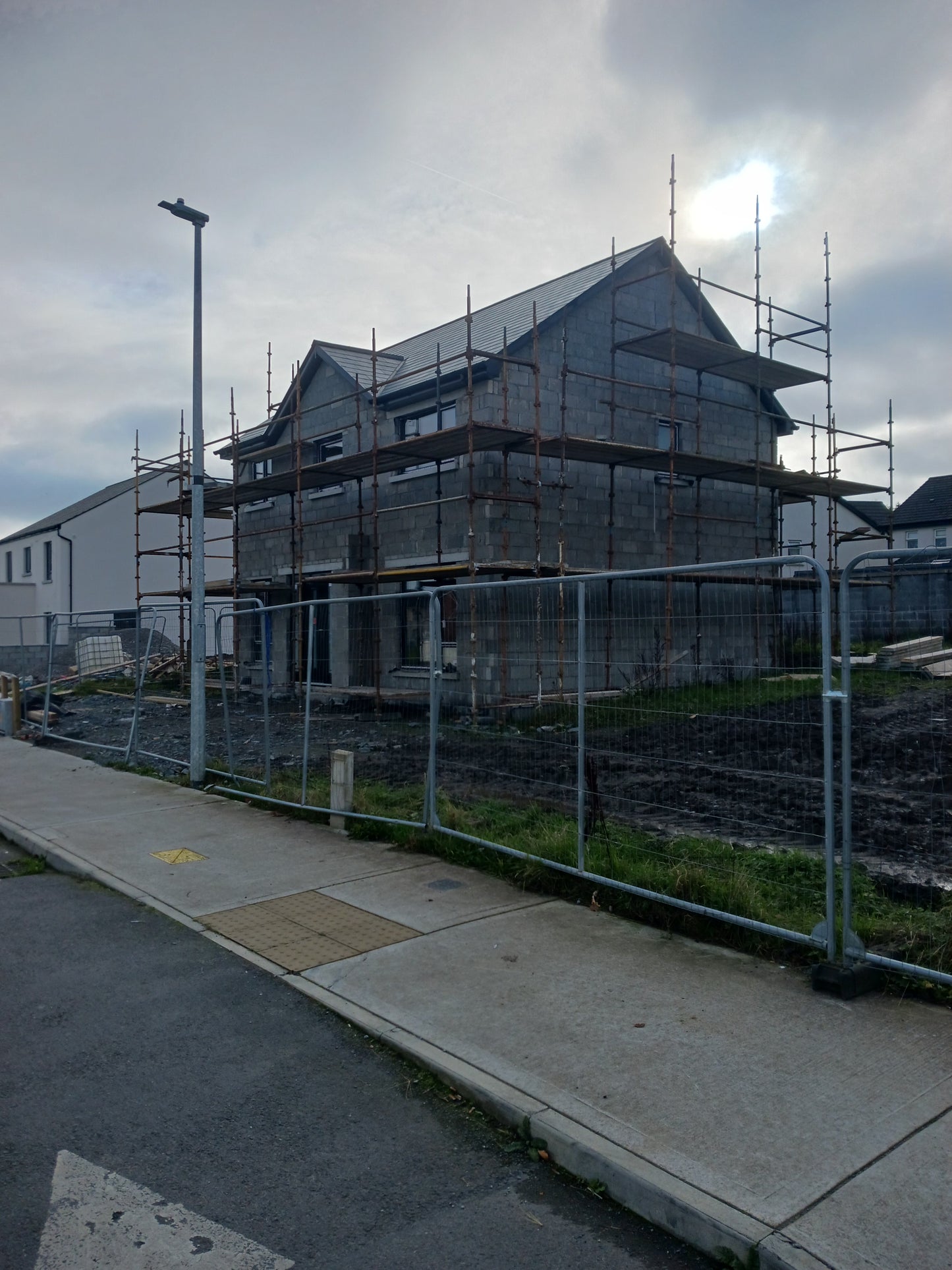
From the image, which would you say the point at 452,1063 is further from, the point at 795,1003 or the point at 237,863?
the point at 237,863

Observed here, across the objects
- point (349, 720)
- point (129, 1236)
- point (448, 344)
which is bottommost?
point (129, 1236)

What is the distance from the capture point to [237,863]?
8.41 m

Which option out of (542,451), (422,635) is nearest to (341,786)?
(422,635)

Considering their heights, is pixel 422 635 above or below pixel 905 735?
above

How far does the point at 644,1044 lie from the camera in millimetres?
4656

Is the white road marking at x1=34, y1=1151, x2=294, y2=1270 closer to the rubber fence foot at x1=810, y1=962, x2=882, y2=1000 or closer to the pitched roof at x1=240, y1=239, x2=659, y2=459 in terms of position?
the rubber fence foot at x1=810, y1=962, x2=882, y2=1000

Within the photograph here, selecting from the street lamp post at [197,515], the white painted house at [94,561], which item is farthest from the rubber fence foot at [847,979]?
the white painted house at [94,561]

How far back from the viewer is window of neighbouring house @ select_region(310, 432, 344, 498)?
22.4m

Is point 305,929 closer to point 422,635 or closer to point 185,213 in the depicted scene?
point 422,635

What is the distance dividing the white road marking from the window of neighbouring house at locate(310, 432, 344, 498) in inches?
753

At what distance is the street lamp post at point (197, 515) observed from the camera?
38.9 feet

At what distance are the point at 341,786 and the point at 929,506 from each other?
2045 inches

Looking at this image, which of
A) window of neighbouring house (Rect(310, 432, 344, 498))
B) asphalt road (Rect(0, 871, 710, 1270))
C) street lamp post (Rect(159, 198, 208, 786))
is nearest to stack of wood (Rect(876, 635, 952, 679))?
asphalt road (Rect(0, 871, 710, 1270))

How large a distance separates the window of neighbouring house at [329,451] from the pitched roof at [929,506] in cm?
3861
